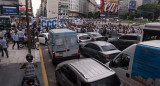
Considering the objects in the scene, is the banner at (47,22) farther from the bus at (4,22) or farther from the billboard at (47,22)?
the bus at (4,22)

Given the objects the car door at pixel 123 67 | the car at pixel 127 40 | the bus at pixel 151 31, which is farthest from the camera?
the car at pixel 127 40

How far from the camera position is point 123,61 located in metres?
5.52

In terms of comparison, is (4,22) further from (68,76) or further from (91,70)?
(91,70)

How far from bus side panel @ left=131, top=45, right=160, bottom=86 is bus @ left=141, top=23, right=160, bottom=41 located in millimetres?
3887

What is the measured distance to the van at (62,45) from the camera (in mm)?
9008

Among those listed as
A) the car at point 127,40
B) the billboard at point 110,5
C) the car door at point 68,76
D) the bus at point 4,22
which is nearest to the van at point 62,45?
the car door at point 68,76

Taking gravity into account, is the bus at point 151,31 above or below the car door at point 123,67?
above

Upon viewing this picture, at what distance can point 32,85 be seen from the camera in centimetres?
484

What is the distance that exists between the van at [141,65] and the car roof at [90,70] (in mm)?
908

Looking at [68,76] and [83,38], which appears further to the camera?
[83,38]

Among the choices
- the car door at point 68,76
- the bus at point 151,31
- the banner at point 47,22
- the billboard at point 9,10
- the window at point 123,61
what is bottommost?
the car door at point 68,76

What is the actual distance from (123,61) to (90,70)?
1.79 m

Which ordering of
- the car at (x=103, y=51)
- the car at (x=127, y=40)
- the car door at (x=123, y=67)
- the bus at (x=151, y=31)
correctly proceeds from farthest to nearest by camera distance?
the car at (x=127, y=40) → the car at (x=103, y=51) → the bus at (x=151, y=31) → the car door at (x=123, y=67)

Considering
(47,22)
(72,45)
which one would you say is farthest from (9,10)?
(72,45)
